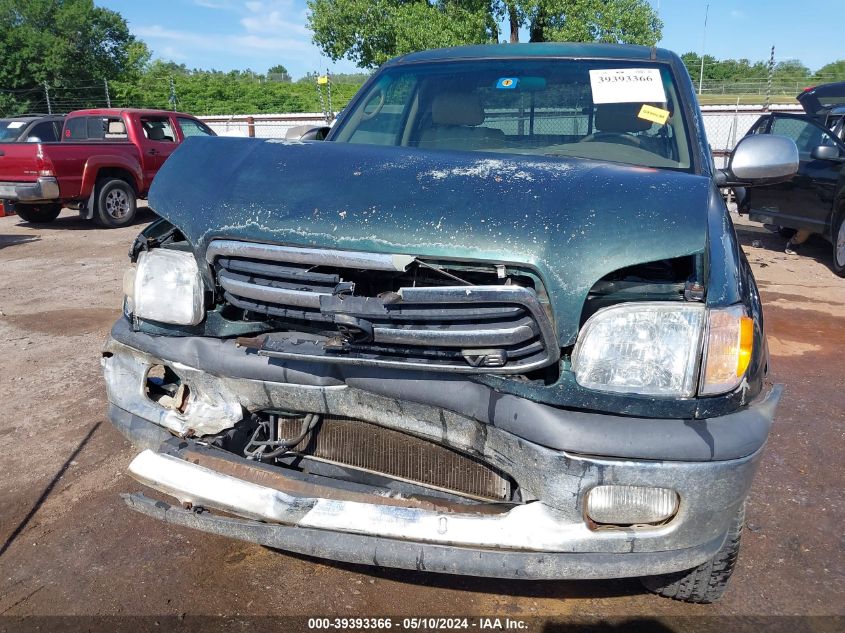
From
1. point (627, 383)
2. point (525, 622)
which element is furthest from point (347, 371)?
point (525, 622)

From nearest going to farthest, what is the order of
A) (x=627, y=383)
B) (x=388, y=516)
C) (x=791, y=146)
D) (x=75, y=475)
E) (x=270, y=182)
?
(x=627, y=383), (x=388, y=516), (x=270, y=182), (x=791, y=146), (x=75, y=475)

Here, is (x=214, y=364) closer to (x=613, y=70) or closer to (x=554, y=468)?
(x=554, y=468)

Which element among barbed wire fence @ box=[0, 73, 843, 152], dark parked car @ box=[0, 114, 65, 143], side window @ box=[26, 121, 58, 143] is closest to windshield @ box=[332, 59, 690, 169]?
dark parked car @ box=[0, 114, 65, 143]

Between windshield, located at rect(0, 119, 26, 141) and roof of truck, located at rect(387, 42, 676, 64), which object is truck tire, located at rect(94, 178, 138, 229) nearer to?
windshield, located at rect(0, 119, 26, 141)

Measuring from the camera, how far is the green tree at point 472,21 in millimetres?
23750

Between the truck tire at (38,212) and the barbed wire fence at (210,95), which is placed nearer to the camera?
the truck tire at (38,212)

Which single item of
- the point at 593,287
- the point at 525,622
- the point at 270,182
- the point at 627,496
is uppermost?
the point at 270,182

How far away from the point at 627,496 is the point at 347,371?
885 millimetres

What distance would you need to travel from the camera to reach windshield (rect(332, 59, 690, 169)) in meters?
3.05

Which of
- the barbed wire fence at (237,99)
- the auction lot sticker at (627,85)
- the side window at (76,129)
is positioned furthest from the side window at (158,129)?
the auction lot sticker at (627,85)

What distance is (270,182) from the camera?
2.28 metres

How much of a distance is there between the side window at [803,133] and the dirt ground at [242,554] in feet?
15.2

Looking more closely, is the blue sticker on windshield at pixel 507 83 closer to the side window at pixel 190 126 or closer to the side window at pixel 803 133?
the side window at pixel 803 133

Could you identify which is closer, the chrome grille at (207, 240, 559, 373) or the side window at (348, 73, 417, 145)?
the chrome grille at (207, 240, 559, 373)
